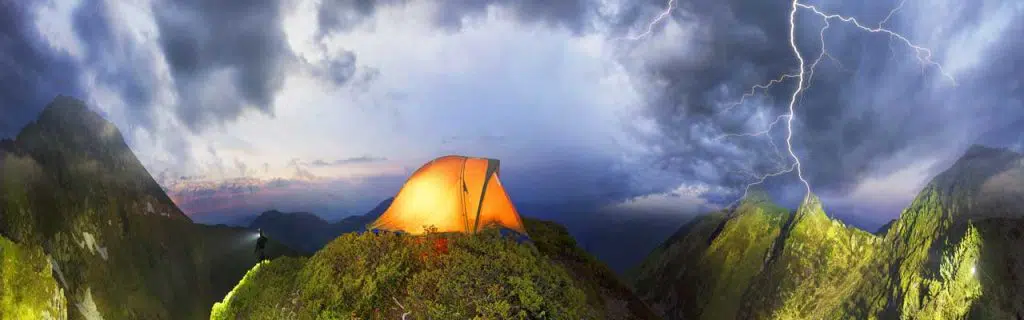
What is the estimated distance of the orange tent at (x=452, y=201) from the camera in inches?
995

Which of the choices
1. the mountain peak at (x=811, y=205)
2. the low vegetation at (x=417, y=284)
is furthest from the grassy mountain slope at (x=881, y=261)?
the low vegetation at (x=417, y=284)

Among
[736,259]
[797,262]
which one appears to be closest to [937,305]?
[797,262]

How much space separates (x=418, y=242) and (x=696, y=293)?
152276 mm

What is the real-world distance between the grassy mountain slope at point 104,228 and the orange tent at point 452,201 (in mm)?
95403

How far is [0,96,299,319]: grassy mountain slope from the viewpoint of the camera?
112 meters

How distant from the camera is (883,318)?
76.8 metres

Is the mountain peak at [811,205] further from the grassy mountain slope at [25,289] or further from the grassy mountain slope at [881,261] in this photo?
the grassy mountain slope at [25,289]

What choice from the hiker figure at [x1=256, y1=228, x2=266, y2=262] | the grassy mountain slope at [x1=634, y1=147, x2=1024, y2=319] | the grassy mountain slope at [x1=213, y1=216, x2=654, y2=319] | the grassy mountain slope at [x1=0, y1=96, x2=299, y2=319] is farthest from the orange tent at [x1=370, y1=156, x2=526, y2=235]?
the grassy mountain slope at [x1=0, y1=96, x2=299, y2=319]

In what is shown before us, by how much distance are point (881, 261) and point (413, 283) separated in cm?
10031

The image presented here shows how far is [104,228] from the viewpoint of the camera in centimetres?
13425

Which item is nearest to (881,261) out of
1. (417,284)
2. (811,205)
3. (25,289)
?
(811,205)

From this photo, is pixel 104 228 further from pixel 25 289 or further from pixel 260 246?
pixel 260 246

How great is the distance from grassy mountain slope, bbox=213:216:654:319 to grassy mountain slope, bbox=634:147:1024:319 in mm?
68081

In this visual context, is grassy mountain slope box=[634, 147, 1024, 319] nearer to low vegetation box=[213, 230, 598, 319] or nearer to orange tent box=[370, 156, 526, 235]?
orange tent box=[370, 156, 526, 235]
